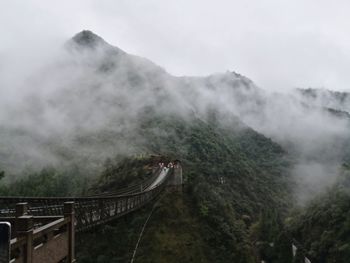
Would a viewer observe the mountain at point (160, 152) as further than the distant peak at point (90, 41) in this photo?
No

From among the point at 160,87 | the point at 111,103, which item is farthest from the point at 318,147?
the point at 111,103

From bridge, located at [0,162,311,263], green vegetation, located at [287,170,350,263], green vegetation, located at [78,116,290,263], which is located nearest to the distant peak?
green vegetation, located at [78,116,290,263]

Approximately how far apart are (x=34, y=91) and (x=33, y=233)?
15460cm

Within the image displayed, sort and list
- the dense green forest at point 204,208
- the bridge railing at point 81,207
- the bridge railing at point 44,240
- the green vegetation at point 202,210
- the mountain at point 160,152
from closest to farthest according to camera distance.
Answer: the bridge railing at point 44,240
the bridge railing at point 81,207
the green vegetation at point 202,210
the dense green forest at point 204,208
the mountain at point 160,152

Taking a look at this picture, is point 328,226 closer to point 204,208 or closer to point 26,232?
point 204,208

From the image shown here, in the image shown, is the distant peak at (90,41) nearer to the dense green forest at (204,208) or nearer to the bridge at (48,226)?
the dense green forest at (204,208)

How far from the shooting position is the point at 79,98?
148000mm

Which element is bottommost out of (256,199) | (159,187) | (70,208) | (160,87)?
(256,199)

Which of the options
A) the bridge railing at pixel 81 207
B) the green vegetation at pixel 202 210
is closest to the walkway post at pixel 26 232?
the bridge railing at pixel 81 207

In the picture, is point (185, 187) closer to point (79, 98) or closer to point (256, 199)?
point (256, 199)

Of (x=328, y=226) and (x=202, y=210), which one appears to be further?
(x=328, y=226)

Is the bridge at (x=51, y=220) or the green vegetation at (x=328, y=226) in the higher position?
the bridge at (x=51, y=220)

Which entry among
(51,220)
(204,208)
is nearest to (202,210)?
(204,208)

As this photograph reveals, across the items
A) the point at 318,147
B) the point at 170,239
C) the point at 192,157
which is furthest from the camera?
the point at 318,147
